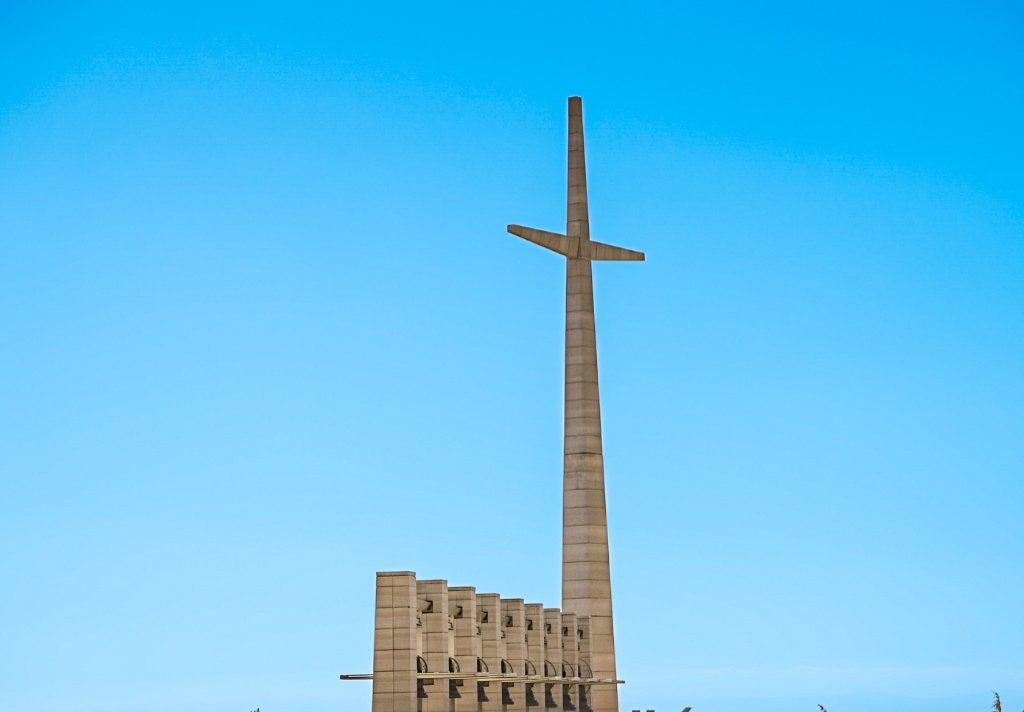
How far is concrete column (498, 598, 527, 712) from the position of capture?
211ft

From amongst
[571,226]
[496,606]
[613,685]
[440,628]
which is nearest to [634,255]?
[571,226]

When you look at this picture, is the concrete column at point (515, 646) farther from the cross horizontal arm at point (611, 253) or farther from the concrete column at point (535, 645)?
the cross horizontal arm at point (611, 253)

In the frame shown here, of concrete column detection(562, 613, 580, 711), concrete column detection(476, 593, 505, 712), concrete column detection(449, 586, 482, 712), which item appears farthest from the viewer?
concrete column detection(562, 613, 580, 711)

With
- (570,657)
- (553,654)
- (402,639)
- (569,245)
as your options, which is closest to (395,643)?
(402,639)

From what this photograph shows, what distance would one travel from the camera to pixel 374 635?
176ft

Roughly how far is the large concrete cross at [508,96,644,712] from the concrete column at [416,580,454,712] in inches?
1092

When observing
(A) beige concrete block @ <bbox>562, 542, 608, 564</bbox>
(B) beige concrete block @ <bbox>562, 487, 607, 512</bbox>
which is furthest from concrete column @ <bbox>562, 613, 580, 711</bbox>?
(B) beige concrete block @ <bbox>562, 487, 607, 512</bbox>

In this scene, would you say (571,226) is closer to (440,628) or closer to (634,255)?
(634,255)

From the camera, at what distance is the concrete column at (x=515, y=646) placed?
64312mm

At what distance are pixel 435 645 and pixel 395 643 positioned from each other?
2374 millimetres

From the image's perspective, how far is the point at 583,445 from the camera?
8650cm

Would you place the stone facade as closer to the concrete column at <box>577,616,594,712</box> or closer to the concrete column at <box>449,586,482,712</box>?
the concrete column at <box>449,586,482,712</box>

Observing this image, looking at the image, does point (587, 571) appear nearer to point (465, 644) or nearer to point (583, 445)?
point (583, 445)

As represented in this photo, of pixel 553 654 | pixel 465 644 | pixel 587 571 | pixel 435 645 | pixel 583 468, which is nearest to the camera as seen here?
pixel 435 645
